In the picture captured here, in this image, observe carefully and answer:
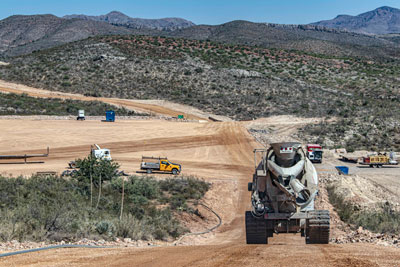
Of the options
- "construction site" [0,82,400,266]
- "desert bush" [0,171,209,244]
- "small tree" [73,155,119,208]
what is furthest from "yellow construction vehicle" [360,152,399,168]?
"small tree" [73,155,119,208]

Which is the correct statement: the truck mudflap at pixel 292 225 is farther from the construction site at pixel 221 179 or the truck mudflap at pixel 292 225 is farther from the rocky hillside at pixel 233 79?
the rocky hillside at pixel 233 79

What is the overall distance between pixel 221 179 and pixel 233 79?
6693 cm

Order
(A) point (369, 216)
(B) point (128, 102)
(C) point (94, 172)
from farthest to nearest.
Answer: (B) point (128, 102) < (C) point (94, 172) < (A) point (369, 216)

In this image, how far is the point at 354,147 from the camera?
5675 centimetres

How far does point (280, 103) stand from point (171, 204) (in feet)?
203

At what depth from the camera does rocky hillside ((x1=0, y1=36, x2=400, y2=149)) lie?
76.0 m

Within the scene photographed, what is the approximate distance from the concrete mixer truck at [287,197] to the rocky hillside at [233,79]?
48507mm

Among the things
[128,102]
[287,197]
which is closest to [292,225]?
[287,197]

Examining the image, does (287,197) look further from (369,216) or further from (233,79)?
(233,79)

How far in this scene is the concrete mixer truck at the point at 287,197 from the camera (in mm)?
12188

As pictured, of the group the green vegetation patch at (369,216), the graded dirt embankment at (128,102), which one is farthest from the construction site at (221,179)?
the green vegetation patch at (369,216)

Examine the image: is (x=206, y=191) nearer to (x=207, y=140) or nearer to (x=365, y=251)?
(x=365, y=251)

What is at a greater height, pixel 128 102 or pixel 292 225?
pixel 128 102

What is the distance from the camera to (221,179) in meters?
36.4
